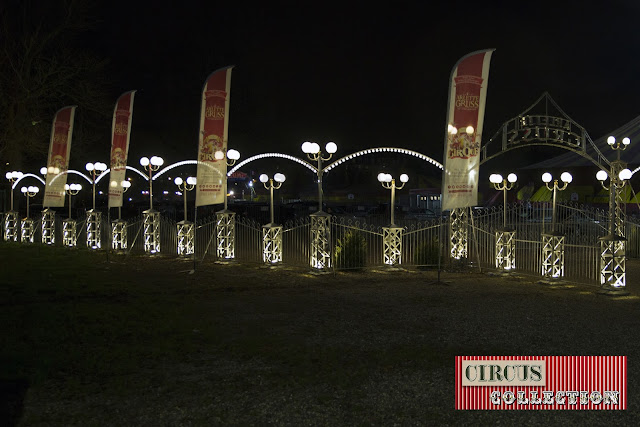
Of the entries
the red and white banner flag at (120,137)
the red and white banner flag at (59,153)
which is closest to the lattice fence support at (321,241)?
the red and white banner flag at (120,137)

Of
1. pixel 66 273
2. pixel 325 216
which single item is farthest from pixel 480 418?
pixel 66 273

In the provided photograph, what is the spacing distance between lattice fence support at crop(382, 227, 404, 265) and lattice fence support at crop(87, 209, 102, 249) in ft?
35.7

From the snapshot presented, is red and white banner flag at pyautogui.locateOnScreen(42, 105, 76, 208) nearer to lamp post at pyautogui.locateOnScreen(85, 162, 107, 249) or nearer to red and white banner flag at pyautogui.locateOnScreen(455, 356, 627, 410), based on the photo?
lamp post at pyautogui.locateOnScreen(85, 162, 107, 249)

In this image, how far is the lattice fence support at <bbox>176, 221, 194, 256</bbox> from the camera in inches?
698

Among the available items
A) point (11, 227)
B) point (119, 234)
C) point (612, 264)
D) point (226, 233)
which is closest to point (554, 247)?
point (612, 264)

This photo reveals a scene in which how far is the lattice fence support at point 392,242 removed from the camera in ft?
49.0

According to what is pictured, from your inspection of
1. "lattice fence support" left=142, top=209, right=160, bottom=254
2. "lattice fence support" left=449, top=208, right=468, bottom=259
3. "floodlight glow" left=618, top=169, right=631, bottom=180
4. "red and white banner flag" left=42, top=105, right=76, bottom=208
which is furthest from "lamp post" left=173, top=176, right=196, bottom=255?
"floodlight glow" left=618, top=169, right=631, bottom=180

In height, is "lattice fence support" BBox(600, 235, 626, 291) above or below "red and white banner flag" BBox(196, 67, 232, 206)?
below

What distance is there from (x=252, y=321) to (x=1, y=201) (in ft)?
90.6

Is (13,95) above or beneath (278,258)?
above

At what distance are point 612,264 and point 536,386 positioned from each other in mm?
6954

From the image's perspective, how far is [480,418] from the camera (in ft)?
16.8

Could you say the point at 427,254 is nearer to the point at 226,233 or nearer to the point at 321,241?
the point at 321,241

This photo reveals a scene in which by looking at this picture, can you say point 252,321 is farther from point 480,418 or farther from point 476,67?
point 476,67
